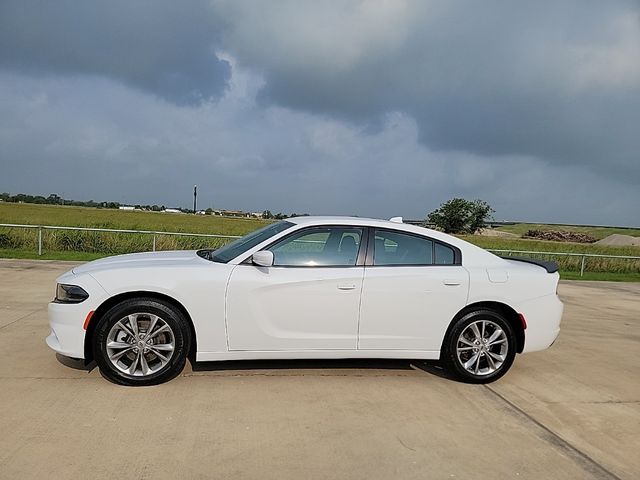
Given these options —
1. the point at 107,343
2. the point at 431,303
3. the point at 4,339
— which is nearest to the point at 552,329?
the point at 431,303

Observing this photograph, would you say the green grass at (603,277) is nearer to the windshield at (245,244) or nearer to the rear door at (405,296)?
the rear door at (405,296)

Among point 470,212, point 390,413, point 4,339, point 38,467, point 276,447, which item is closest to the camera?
point 38,467

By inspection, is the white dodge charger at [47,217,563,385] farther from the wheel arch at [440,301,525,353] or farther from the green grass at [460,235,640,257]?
the green grass at [460,235,640,257]

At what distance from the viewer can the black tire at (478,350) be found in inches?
185

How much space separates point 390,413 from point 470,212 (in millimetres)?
68850

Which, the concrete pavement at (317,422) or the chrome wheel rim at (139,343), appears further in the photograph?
the chrome wheel rim at (139,343)

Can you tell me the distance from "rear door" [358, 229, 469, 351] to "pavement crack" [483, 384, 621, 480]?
962 millimetres

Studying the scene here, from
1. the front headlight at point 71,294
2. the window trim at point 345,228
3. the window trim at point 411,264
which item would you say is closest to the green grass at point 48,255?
the front headlight at point 71,294

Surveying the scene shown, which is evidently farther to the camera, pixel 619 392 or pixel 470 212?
pixel 470 212

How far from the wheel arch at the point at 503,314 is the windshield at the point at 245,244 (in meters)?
1.81

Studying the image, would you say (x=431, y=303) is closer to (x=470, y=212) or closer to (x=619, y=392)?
(x=619, y=392)

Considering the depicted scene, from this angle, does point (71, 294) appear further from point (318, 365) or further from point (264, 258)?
point (318, 365)

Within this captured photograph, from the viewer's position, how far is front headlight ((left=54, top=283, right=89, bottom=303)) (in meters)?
4.20

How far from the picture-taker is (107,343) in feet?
13.7
